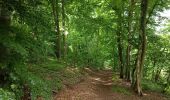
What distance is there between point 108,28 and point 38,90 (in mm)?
14312

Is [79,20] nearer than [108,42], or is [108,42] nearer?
[79,20]

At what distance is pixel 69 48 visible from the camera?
2883 centimetres

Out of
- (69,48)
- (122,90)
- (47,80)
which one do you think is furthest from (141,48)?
(69,48)

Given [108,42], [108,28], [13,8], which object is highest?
[13,8]

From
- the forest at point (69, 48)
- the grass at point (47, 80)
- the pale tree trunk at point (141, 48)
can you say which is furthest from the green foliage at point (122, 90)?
the grass at point (47, 80)

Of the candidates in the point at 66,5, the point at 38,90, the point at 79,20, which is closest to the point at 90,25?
the point at 79,20

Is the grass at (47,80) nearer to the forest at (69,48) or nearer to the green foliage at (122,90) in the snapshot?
the forest at (69,48)

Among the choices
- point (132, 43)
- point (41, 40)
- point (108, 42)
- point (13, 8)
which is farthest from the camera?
point (108, 42)

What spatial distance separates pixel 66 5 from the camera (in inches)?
838

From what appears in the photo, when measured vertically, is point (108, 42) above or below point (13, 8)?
below

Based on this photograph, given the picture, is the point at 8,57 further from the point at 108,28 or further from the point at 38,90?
the point at 108,28

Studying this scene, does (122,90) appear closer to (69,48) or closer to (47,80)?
(47,80)

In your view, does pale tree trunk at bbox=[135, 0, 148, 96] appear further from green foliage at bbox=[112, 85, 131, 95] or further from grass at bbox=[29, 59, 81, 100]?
grass at bbox=[29, 59, 81, 100]

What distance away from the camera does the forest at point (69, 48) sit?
21.6 ft
